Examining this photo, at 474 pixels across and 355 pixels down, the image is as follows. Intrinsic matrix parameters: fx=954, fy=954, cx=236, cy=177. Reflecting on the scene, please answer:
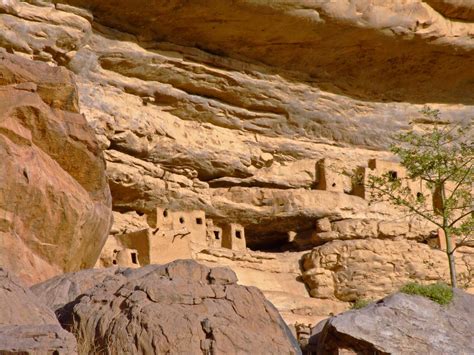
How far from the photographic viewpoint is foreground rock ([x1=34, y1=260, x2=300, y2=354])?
9.66 metres

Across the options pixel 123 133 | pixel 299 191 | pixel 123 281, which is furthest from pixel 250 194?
pixel 123 281

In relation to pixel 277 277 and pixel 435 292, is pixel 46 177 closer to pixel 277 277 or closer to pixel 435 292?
pixel 435 292

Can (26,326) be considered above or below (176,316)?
above

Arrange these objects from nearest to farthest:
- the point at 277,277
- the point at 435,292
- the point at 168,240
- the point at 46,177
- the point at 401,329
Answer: the point at 401,329 → the point at 435,292 → the point at 46,177 → the point at 168,240 → the point at 277,277

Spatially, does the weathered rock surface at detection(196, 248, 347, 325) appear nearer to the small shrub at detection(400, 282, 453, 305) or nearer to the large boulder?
the large boulder

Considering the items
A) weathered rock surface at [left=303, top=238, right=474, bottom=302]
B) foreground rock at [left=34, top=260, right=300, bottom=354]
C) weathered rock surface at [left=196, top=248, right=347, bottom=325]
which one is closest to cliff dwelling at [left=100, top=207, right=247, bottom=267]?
weathered rock surface at [left=196, top=248, right=347, bottom=325]

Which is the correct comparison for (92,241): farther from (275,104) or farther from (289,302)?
(275,104)

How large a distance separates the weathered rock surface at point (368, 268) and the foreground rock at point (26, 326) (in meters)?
16.1

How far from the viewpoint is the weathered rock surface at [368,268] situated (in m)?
25.0

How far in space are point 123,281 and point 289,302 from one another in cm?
1287

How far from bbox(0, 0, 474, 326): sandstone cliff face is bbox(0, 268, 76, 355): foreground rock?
42.0 feet

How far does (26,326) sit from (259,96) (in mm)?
20294

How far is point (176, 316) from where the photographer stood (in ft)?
32.5

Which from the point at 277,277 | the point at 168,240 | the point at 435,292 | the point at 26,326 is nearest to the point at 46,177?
the point at 435,292
